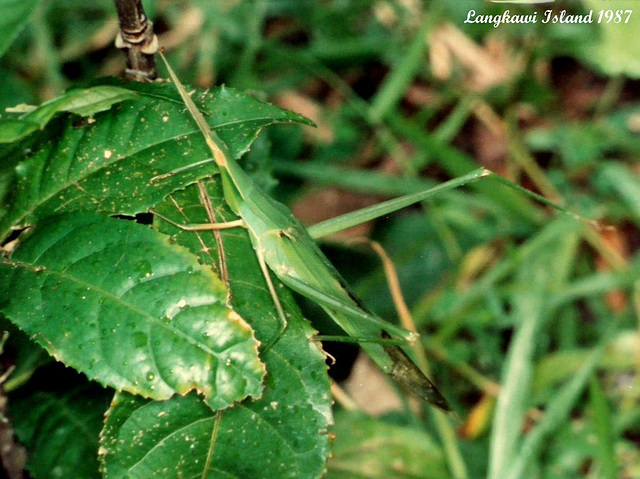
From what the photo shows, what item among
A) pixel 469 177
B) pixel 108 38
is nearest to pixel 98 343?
pixel 469 177

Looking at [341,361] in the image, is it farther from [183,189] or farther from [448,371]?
[448,371]

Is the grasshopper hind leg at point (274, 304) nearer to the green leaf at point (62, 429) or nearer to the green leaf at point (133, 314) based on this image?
the green leaf at point (133, 314)

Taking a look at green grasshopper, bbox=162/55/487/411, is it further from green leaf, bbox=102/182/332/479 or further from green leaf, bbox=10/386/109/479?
green leaf, bbox=10/386/109/479

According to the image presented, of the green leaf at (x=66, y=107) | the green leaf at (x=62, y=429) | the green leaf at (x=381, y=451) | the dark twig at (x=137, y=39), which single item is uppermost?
the dark twig at (x=137, y=39)

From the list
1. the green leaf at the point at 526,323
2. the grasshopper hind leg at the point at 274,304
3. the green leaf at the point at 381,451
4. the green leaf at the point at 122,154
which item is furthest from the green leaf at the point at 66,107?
the green leaf at the point at 526,323

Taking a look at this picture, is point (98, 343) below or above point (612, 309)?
above
